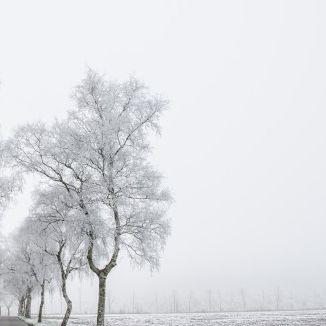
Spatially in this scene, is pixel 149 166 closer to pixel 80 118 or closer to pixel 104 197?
pixel 104 197

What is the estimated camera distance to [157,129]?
26.9 m

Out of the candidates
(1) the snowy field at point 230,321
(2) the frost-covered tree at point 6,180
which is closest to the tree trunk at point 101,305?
(2) the frost-covered tree at point 6,180

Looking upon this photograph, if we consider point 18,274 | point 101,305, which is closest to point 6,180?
point 101,305

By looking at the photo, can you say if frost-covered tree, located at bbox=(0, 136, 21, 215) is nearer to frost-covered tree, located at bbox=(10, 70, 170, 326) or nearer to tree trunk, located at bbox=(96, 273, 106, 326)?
frost-covered tree, located at bbox=(10, 70, 170, 326)

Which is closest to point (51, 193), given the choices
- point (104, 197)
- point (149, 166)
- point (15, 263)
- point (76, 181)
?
point (76, 181)

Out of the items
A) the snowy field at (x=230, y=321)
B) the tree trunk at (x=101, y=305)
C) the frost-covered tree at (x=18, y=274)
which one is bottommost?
the snowy field at (x=230, y=321)

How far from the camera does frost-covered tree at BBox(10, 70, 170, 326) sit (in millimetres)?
24594

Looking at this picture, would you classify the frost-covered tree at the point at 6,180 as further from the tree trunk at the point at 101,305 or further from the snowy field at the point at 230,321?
the snowy field at the point at 230,321

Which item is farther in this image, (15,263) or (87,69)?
(15,263)

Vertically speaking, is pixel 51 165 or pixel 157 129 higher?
Result: pixel 157 129

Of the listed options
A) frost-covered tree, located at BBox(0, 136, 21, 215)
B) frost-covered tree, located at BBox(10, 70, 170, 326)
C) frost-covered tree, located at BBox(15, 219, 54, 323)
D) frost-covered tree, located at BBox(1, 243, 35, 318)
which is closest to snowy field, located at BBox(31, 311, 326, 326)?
frost-covered tree, located at BBox(15, 219, 54, 323)

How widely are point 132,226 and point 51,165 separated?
6.15m

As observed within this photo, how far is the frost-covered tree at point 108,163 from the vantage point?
80.7ft

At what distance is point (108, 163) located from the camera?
25391 millimetres
